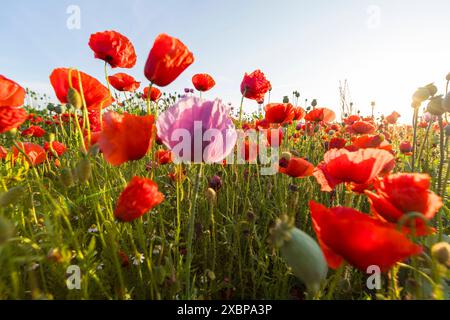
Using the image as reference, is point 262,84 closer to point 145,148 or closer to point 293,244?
point 145,148

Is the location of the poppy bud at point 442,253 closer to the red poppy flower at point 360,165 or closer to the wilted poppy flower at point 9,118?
the red poppy flower at point 360,165

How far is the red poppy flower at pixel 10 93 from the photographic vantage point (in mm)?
909

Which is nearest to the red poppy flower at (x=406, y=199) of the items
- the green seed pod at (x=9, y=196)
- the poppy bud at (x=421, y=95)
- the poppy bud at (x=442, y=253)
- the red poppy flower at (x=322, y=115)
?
the poppy bud at (x=442, y=253)

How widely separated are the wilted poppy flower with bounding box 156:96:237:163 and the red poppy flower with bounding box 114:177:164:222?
0.44 ft

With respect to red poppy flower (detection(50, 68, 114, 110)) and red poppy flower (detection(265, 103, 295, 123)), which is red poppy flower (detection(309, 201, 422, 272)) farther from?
red poppy flower (detection(265, 103, 295, 123))

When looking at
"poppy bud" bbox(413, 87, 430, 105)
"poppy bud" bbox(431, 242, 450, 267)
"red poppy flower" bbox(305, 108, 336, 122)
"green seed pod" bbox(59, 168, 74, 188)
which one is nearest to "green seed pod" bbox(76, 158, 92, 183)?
"green seed pod" bbox(59, 168, 74, 188)

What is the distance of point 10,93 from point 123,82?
3.47 ft

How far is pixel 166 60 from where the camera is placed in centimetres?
106

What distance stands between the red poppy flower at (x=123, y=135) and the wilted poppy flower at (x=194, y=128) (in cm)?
7
